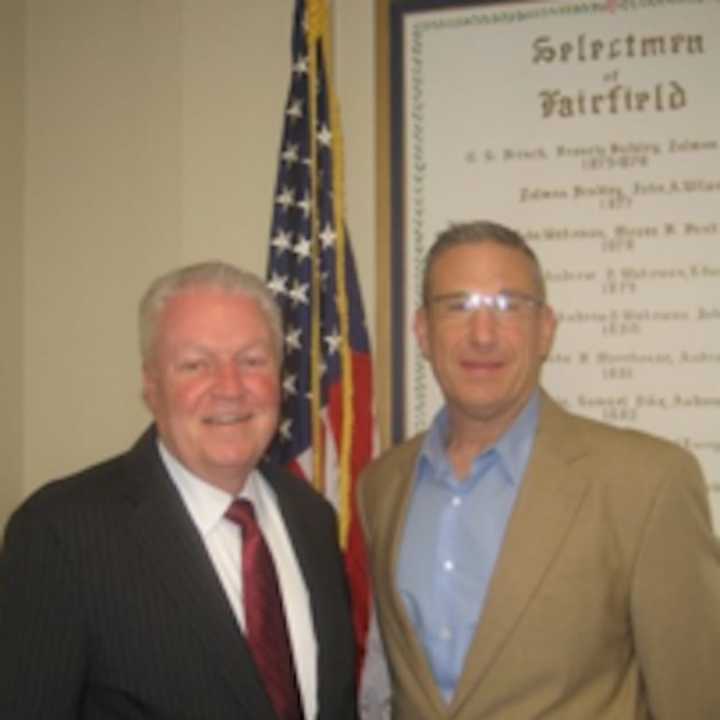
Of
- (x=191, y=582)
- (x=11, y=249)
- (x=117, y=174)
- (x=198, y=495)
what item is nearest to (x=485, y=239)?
(x=198, y=495)

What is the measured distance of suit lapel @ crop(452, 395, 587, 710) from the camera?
1.29 m

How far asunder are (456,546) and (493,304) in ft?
1.69

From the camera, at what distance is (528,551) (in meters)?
1.32

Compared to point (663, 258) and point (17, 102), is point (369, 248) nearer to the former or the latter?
point (663, 258)

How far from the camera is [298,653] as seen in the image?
1.35m

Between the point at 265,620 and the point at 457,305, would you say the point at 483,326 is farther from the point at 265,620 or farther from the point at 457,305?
the point at 265,620

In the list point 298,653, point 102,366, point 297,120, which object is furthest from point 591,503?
point 102,366

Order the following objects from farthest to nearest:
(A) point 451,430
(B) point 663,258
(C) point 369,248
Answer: (C) point 369,248 → (B) point 663,258 → (A) point 451,430

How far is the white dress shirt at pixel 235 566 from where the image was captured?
130 cm

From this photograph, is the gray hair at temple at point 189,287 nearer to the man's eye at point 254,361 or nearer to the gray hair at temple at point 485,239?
the man's eye at point 254,361

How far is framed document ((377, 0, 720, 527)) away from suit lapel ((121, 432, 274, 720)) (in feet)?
3.60

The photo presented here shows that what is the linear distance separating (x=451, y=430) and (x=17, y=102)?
1918 mm

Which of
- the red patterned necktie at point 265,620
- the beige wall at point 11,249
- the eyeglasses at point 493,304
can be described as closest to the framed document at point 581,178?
the eyeglasses at point 493,304

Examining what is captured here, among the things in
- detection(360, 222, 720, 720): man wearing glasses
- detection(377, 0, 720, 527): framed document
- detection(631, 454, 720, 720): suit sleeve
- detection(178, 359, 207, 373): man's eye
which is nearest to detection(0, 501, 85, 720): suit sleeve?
detection(178, 359, 207, 373): man's eye
